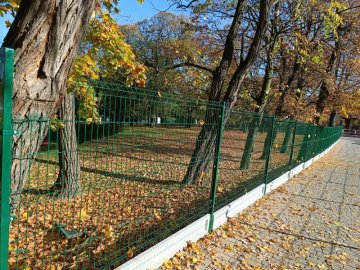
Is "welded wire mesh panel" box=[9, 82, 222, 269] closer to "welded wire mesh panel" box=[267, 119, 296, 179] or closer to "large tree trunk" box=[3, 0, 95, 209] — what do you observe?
"large tree trunk" box=[3, 0, 95, 209]

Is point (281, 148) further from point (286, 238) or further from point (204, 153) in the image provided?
point (286, 238)

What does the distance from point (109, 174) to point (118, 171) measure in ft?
2.73

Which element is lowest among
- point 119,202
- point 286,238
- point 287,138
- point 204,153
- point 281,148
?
point 286,238

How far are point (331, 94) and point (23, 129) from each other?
61.4 feet

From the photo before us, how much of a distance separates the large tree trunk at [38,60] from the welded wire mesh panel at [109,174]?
26 mm

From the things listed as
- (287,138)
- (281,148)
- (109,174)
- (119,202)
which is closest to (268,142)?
(281,148)

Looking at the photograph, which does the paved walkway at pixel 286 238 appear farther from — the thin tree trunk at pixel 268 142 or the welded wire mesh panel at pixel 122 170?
the thin tree trunk at pixel 268 142

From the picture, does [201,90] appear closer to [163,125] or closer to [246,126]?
[246,126]

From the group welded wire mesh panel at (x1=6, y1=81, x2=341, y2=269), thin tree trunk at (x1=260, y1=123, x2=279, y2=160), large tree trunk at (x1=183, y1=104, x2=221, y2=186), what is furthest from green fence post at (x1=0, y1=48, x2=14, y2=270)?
thin tree trunk at (x1=260, y1=123, x2=279, y2=160)

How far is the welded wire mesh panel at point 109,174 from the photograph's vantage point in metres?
2.92

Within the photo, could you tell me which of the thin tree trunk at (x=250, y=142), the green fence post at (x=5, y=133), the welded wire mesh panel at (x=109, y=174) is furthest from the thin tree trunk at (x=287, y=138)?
the green fence post at (x=5, y=133)

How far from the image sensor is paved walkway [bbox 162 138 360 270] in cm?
441

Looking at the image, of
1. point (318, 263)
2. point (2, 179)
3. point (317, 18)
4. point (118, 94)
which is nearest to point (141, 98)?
point (118, 94)

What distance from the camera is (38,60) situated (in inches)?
98.5
